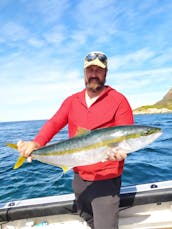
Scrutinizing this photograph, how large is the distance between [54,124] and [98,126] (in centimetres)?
70

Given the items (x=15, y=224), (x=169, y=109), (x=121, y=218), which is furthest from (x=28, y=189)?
(x=169, y=109)

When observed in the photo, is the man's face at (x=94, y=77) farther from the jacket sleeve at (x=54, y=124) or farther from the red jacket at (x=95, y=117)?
the jacket sleeve at (x=54, y=124)

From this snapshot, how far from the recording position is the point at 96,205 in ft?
13.3

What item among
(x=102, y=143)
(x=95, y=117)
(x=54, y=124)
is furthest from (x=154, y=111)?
(x=102, y=143)

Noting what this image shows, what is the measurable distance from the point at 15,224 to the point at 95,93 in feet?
9.06

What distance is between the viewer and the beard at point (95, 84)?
4141 mm

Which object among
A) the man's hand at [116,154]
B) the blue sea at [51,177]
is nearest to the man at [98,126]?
the man's hand at [116,154]

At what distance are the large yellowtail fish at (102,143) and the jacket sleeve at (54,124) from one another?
617mm

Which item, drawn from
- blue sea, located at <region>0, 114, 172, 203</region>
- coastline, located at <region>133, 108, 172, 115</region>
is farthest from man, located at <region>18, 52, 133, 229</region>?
coastline, located at <region>133, 108, 172, 115</region>

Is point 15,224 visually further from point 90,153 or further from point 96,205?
point 90,153

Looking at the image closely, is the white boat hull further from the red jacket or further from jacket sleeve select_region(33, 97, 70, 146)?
jacket sleeve select_region(33, 97, 70, 146)

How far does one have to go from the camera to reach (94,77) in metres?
4.12

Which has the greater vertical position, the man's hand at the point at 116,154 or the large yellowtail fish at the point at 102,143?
the large yellowtail fish at the point at 102,143

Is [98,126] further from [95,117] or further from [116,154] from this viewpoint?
[116,154]
